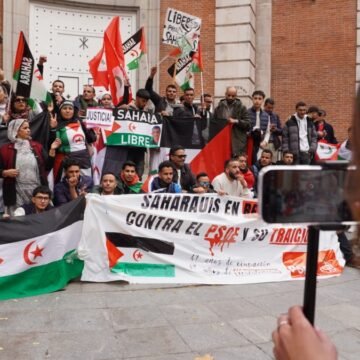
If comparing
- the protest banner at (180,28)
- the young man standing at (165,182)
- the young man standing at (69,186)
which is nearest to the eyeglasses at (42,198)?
the young man standing at (69,186)

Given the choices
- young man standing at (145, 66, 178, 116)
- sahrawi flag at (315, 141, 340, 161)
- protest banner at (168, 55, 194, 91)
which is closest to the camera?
young man standing at (145, 66, 178, 116)

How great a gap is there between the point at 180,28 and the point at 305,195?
1134cm

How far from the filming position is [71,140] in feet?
28.8

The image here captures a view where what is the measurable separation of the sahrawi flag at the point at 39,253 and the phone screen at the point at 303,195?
19.1 ft

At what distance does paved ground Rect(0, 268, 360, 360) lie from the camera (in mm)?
4738

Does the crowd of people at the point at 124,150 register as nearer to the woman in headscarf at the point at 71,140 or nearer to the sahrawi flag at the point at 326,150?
the woman in headscarf at the point at 71,140

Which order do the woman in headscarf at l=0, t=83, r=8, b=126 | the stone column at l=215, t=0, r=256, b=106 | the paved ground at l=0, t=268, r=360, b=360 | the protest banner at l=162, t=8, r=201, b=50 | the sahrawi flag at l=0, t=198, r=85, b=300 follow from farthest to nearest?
the stone column at l=215, t=0, r=256, b=106 → the protest banner at l=162, t=8, r=201, b=50 → the woman in headscarf at l=0, t=83, r=8, b=126 → the sahrawi flag at l=0, t=198, r=85, b=300 → the paved ground at l=0, t=268, r=360, b=360

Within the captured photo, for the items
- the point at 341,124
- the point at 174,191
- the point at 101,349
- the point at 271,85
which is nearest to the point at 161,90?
the point at 271,85

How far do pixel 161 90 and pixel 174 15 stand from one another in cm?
494

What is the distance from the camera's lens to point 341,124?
18.2m

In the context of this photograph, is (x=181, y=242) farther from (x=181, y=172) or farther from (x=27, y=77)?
(x=27, y=77)

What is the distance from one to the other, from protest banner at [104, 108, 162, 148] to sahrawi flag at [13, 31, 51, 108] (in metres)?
1.34

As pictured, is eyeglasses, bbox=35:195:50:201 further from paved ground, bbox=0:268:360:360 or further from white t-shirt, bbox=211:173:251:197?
white t-shirt, bbox=211:173:251:197

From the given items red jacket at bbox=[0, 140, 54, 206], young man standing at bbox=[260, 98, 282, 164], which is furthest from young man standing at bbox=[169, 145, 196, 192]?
young man standing at bbox=[260, 98, 282, 164]
